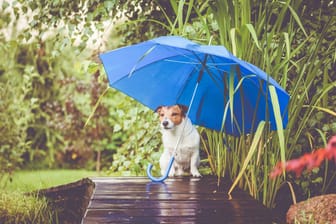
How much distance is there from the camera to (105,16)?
4.14 metres

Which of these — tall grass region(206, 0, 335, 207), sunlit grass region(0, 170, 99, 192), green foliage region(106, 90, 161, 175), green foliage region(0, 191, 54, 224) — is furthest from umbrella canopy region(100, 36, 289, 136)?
sunlit grass region(0, 170, 99, 192)

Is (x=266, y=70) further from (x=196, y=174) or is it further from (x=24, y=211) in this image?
(x=24, y=211)

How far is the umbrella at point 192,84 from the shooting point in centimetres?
319

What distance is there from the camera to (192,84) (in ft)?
12.0

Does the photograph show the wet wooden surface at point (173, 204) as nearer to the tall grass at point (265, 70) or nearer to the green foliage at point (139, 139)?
the tall grass at point (265, 70)

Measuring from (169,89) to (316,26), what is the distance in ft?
3.22

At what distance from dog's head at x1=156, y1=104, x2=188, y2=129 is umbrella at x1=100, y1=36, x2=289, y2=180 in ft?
0.28

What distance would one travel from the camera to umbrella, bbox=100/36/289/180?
3186mm

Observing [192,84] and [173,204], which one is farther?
[192,84]

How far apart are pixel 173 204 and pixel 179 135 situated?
0.89 m

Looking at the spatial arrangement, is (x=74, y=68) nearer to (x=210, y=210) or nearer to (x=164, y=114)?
(x=164, y=114)

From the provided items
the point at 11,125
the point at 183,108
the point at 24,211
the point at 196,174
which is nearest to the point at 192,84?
the point at 183,108

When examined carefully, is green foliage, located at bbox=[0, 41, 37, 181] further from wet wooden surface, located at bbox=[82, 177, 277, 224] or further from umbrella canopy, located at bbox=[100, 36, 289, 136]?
wet wooden surface, located at bbox=[82, 177, 277, 224]

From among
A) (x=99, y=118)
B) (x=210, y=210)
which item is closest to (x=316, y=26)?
(x=210, y=210)
